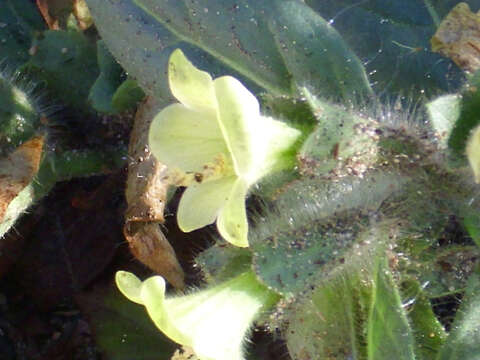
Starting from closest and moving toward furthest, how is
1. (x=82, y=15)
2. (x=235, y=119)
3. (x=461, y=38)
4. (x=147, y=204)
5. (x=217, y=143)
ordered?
(x=235, y=119)
(x=217, y=143)
(x=461, y=38)
(x=147, y=204)
(x=82, y=15)

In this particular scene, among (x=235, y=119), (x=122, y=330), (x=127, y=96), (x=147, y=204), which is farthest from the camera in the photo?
(x=122, y=330)

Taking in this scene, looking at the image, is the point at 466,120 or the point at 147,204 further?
the point at 147,204

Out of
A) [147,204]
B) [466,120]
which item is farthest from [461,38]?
[147,204]

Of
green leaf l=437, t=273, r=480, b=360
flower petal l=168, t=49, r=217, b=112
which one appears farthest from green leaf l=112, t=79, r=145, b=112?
green leaf l=437, t=273, r=480, b=360

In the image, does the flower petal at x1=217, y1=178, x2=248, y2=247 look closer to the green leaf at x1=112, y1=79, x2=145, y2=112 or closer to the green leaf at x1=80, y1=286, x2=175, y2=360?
the green leaf at x1=112, y1=79, x2=145, y2=112

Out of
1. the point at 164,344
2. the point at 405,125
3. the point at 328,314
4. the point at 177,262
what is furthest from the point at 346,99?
the point at 164,344

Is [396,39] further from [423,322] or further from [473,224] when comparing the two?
[423,322]

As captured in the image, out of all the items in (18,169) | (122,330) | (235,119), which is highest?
(235,119)
